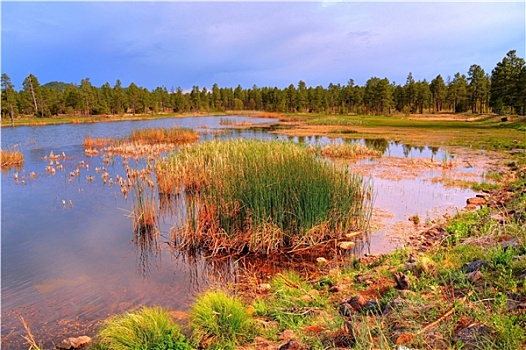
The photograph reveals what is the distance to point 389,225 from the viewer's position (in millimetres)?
10625

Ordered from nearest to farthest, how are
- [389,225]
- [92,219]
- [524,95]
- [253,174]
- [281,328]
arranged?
[281,328] → [253,174] → [389,225] → [92,219] → [524,95]

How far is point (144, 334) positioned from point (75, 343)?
4.66 feet

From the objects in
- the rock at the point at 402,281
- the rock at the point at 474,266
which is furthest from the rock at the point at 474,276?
the rock at the point at 402,281

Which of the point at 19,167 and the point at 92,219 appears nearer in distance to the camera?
the point at 92,219

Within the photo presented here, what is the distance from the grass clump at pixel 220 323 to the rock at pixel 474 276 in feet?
9.52

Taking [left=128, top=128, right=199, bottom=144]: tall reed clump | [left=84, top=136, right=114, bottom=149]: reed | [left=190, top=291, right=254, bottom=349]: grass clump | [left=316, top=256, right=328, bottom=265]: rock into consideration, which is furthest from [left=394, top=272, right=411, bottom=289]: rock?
[left=84, top=136, right=114, bottom=149]: reed

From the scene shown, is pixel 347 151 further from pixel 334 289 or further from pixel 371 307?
pixel 371 307

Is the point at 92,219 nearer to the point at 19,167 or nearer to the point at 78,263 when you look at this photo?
the point at 78,263

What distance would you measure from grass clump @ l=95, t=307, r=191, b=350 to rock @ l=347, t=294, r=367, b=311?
2.20 meters

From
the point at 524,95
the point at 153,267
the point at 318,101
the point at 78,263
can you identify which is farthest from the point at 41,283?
the point at 318,101

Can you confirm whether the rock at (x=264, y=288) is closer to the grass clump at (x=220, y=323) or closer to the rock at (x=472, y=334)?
the grass clump at (x=220, y=323)

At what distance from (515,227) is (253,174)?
5.63 m

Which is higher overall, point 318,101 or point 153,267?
point 318,101

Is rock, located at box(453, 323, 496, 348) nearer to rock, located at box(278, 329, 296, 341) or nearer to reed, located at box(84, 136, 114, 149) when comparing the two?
rock, located at box(278, 329, 296, 341)
